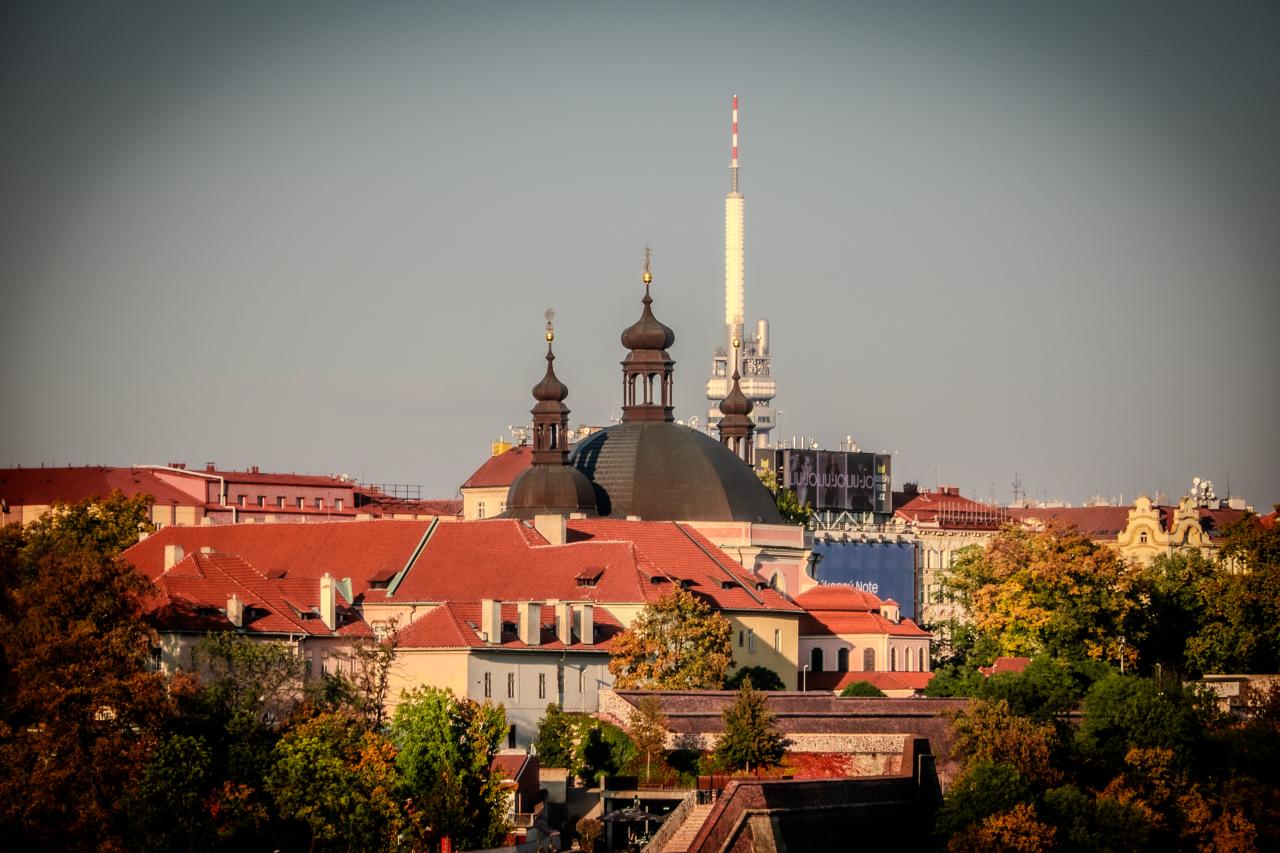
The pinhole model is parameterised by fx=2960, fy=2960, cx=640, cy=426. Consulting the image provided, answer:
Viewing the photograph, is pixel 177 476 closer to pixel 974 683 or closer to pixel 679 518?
pixel 679 518

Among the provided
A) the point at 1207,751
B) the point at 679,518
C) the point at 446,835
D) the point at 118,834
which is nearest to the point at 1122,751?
the point at 1207,751

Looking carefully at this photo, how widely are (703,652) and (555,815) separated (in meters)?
16.5

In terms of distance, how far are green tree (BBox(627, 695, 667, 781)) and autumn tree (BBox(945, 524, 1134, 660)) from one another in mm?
24701

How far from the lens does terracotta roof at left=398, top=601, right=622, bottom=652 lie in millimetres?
88250

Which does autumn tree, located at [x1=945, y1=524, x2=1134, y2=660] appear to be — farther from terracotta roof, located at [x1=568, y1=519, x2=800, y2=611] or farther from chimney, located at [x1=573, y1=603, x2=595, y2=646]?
chimney, located at [x1=573, y1=603, x2=595, y2=646]

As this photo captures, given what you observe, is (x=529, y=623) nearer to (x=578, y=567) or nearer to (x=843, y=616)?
(x=578, y=567)

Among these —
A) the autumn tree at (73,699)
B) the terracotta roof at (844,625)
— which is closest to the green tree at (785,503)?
the terracotta roof at (844,625)

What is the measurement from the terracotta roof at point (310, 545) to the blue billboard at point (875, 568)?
55.3 m

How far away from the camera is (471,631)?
293ft

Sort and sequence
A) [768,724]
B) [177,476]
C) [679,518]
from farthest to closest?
[177,476]
[679,518]
[768,724]

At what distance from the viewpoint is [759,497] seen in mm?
126688

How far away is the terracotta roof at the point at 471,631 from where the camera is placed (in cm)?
8825

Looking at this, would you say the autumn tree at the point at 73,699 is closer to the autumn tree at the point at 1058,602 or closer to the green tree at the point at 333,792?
the green tree at the point at 333,792

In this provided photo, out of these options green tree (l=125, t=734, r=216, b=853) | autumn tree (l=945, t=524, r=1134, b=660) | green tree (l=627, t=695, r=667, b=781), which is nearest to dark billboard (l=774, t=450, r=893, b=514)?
autumn tree (l=945, t=524, r=1134, b=660)
